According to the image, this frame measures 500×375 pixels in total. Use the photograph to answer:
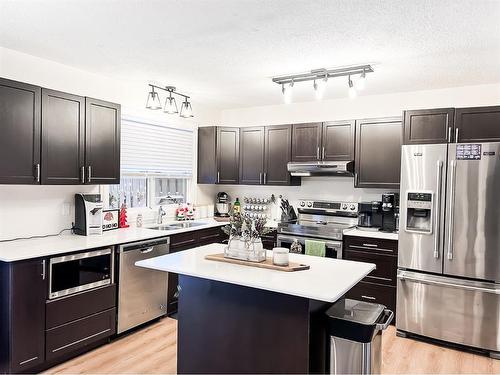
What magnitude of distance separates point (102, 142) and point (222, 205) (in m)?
2.26

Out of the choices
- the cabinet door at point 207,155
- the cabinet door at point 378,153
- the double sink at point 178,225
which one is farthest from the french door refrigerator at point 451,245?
the cabinet door at point 207,155

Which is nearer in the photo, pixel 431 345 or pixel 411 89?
pixel 431 345

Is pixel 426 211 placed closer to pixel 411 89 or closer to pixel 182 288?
pixel 411 89

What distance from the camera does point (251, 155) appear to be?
504 centimetres

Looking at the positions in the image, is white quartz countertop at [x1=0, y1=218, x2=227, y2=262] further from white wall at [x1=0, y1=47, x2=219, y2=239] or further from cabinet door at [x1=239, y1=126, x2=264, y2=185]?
cabinet door at [x1=239, y1=126, x2=264, y2=185]

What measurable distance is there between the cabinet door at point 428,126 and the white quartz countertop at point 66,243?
2577 mm

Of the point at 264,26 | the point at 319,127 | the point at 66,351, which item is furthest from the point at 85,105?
the point at 319,127

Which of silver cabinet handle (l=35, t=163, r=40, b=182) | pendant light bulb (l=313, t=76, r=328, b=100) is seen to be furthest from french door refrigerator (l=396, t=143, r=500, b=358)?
silver cabinet handle (l=35, t=163, r=40, b=182)

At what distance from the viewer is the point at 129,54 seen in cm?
316

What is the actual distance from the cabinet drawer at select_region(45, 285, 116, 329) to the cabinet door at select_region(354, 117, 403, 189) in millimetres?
2869

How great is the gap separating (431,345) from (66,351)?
10.4ft

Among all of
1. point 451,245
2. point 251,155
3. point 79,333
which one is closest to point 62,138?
point 79,333

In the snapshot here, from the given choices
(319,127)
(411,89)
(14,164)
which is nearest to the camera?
(14,164)

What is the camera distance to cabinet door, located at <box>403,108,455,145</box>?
365cm
